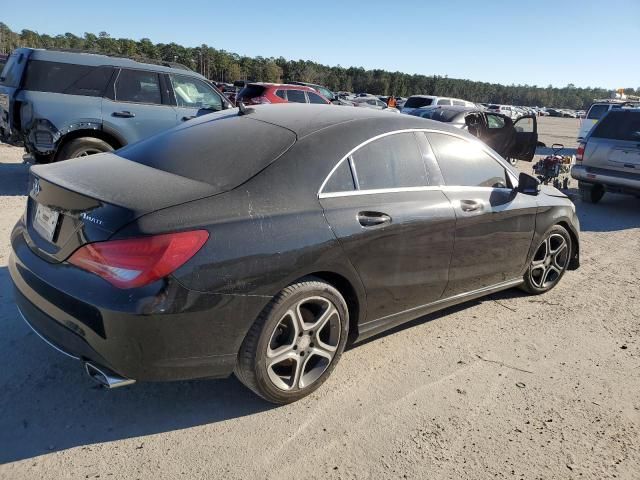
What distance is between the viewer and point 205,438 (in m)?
2.64

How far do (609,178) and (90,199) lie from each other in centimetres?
892

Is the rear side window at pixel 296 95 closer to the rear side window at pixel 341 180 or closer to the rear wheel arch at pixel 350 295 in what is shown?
the rear side window at pixel 341 180

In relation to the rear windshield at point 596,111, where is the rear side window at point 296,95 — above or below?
above

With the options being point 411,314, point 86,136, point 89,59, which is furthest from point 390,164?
point 89,59

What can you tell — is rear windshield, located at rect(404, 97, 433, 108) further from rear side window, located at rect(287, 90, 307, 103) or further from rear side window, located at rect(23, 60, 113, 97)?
rear side window, located at rect(23, 60, 113, 97)

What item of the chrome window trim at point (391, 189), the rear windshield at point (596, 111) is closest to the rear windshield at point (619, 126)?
the chrome window trim at point (391, 189)

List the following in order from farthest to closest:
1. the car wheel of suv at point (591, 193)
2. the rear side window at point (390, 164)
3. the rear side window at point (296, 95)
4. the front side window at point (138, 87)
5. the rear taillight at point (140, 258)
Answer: the rear side window at point (296, 95), the car wheel of suv at point (591, 193), the front side window at point (138, 87), the rear side window at point (390, 164), the rear taillight at point (140, 258)

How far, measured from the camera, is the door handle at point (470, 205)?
3.74m

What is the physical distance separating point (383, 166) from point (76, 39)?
97.4 metres

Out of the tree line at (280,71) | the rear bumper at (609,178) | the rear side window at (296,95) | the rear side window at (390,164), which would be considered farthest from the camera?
the tree line at (280,71)

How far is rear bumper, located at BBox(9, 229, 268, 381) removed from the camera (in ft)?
7.63

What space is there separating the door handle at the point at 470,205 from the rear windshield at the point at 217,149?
1423mm

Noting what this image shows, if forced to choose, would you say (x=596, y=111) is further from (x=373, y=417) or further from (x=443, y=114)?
(x=373, y=417)

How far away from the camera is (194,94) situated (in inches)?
344
